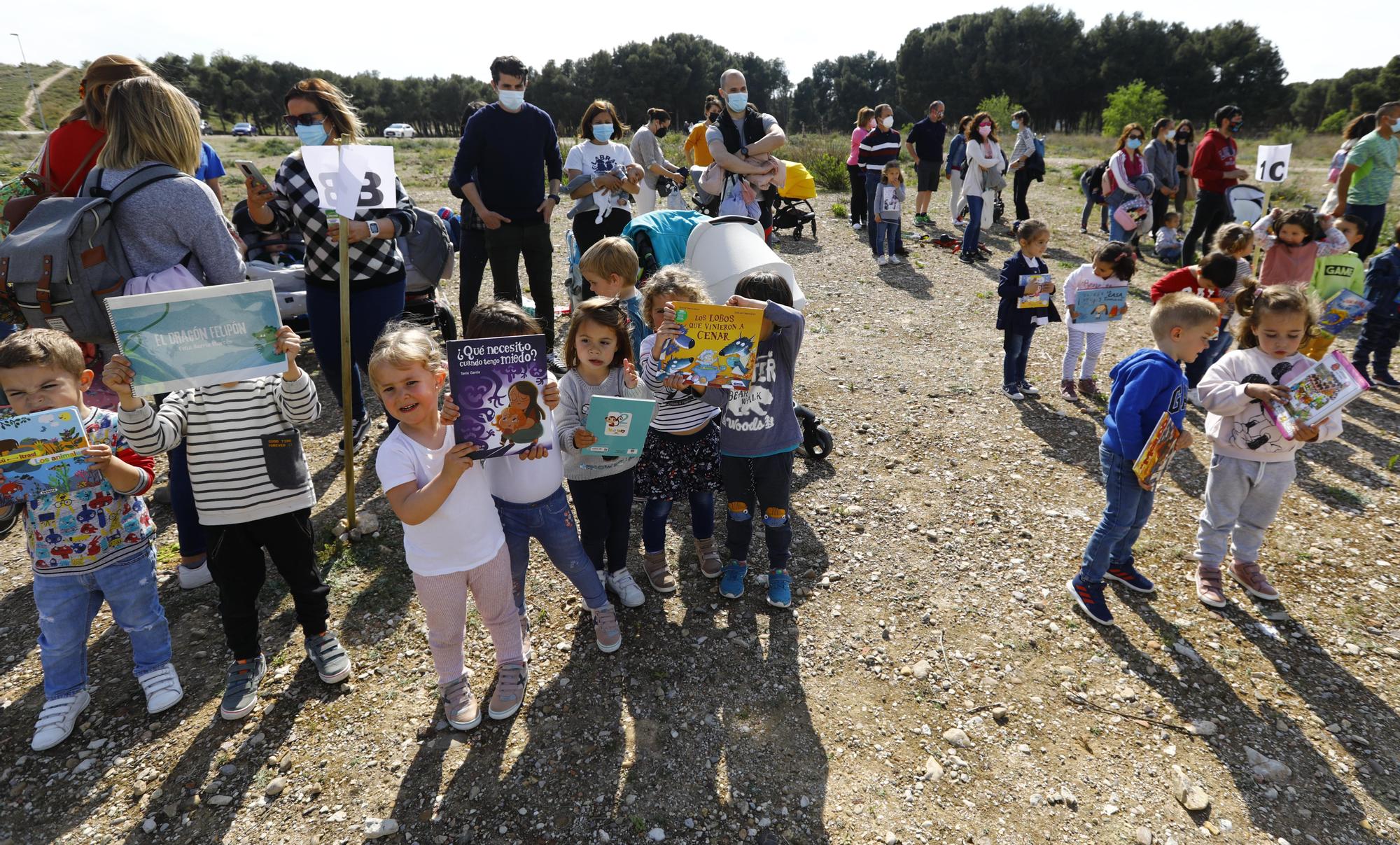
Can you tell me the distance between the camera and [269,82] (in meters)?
64.0

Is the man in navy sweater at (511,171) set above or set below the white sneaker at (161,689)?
above

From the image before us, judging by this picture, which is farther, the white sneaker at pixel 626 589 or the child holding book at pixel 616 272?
the child holding book at pixel 616 272

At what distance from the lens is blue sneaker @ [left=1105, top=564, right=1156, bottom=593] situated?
3807mm

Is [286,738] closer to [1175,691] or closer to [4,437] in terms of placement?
[4,437]

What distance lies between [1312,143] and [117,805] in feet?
150

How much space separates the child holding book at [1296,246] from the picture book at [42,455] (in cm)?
822

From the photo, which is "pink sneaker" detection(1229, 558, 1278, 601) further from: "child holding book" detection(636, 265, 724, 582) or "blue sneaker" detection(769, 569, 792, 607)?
"child holding book" detection(636, 265, 724, 582)

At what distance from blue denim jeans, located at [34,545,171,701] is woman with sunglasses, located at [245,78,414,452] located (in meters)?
1.31

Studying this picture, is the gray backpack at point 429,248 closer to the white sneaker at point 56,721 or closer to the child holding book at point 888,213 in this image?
the white sneaker at point 56,721

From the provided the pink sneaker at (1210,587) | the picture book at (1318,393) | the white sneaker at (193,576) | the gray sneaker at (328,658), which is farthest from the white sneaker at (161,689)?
the picture book at (1318,393)

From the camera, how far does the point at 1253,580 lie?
379cm

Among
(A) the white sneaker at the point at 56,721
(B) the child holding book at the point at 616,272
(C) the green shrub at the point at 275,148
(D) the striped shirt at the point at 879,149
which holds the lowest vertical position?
(A) the white sneaker at the point at 56,721

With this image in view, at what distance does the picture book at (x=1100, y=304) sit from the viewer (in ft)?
19.1

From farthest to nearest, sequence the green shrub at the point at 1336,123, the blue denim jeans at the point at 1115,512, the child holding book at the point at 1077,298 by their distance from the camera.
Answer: the green shrub at the point at 1336,123 < the child holding book at the point at 1077,298 < the blue denim jeans at the point at 1115,512
